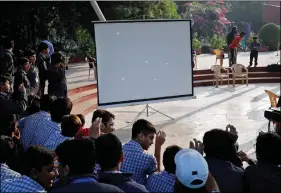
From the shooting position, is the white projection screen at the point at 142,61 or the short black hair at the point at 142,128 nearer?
the short black hair at the point at 142,128

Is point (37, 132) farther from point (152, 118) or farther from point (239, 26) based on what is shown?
point (239, 26)

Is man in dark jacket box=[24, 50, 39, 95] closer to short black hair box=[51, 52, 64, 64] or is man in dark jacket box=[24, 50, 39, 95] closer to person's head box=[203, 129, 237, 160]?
short black hair box=[51, 52, 64, 64]

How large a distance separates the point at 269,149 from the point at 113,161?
3.41 ft

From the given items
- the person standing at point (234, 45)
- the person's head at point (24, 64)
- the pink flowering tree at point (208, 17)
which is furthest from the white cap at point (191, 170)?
the pink flowering tree at point (208, 17)

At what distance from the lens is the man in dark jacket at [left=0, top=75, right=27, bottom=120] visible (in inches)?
178

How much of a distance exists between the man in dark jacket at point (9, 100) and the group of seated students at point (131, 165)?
15.2 inches

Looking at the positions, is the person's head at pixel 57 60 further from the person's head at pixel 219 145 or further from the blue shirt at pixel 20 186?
the blue shirt at pixel 20 186

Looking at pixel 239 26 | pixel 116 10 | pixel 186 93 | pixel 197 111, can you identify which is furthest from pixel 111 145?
pixel 239 26

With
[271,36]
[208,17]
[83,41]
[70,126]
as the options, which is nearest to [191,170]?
[70,126]

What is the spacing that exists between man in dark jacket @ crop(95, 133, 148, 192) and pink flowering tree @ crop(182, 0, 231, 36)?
22557 mm

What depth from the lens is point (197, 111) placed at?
32.1 ft

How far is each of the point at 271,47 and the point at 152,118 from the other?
49.6 feet

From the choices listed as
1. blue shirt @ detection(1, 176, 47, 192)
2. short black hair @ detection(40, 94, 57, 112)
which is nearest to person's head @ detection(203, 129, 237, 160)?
blue shirt @ detection(1, 176, 47, 192)

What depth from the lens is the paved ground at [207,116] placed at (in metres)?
7.77
